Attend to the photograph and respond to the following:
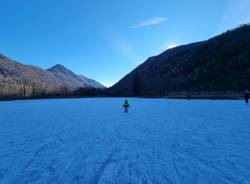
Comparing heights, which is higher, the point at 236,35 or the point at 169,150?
the point at 236,35

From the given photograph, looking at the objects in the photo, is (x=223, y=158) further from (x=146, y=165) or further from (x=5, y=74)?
(x=5, y=74)

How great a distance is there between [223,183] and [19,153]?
3.94m

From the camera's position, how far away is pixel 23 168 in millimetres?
3238

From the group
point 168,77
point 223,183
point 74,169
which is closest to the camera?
point 223,183

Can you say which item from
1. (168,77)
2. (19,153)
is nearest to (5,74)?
(168,77)

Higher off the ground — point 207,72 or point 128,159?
point 207,72

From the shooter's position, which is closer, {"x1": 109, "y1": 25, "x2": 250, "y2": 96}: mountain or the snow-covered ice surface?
the snow-covered ice surface

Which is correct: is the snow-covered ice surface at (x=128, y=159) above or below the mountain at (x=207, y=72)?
below

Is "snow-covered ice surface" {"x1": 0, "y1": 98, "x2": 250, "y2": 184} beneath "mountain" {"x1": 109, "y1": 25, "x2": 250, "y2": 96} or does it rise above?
beneath

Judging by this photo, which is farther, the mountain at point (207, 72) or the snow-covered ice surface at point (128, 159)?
the mountain at point (207, 72)

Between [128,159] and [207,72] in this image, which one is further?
[207,72]

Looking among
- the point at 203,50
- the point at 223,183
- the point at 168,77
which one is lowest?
the point at 223,183

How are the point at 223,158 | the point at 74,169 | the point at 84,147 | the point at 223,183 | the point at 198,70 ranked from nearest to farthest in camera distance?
the point at 223,183, the point at 74,169, the point at 223,158, the point at 84,147, the point at 198,70

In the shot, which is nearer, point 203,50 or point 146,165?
point 146,165
